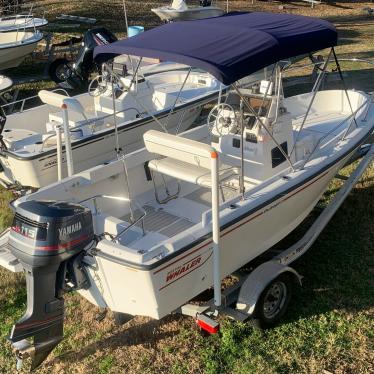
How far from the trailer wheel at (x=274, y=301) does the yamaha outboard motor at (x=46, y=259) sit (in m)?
1.44

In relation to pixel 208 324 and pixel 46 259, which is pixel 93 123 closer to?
pixel 46 259

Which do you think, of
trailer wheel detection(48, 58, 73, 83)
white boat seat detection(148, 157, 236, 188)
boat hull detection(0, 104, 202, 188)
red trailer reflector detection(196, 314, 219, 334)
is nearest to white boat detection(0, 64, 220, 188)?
boat hull detection(0, 104, 202, 188)

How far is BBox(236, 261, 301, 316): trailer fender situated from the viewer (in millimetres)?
4125

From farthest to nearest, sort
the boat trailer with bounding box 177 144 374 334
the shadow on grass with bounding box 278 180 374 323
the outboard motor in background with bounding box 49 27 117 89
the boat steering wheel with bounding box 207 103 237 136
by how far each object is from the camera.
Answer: the outboard motor in background with bounding box 49 27 117 89 → the boat steering wheel with bounding box 207 103 237 136 → the shadow on grass with bounding box 278 180 374 323 → the boat trailer with bounding box 177 144 374 334

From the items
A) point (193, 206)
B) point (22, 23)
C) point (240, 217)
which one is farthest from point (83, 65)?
point (240, 217)

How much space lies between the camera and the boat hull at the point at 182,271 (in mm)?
3703

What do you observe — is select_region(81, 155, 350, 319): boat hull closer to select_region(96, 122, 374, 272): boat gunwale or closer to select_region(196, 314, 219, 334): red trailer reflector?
select_region(96, 122, 374, 272): boat gunwale

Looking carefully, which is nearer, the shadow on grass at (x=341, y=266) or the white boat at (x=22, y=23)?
the shadow on grass at (x=341, y=266)

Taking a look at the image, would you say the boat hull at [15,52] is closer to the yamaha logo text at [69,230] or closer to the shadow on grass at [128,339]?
the shadow on grass at [128,339]

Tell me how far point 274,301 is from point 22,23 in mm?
10801

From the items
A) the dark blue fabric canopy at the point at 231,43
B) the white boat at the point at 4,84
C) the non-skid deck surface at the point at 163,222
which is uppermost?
the dark blue fabric canopy at the point at 231,43

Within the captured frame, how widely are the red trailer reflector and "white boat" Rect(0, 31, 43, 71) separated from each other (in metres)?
9.20

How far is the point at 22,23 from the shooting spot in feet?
41.9

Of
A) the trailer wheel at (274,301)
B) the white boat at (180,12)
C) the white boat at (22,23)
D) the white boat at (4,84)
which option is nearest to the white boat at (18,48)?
the white boat at (22,23)
